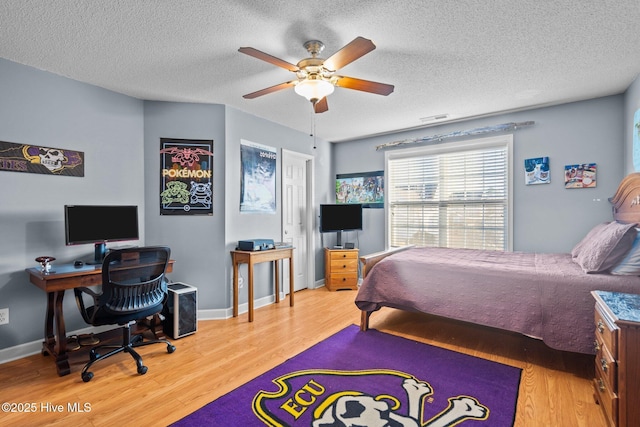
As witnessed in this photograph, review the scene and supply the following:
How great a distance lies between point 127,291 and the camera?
2375mm

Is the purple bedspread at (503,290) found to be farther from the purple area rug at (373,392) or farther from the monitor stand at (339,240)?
the monitor stand at (339,240)

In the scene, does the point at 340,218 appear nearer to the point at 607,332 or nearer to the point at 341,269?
the point at 341,269

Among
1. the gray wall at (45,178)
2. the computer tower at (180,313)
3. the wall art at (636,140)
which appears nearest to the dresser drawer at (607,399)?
the wall art at (636,140)

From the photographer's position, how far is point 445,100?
346 cm

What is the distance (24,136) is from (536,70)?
4.43m

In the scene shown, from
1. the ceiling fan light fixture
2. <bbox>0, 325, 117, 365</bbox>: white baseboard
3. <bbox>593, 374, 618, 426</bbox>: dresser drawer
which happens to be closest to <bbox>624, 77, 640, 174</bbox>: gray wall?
<bbox>593, 374, 618, 426</bbox>: dresser drawer

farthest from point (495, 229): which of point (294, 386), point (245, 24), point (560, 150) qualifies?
point (245, 24)

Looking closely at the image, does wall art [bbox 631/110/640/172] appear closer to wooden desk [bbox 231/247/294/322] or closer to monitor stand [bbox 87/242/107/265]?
wooden desk [bbox 231/247/294/322]

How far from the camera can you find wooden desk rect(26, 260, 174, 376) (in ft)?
7.71

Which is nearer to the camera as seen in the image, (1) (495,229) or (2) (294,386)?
(2) (294,386)

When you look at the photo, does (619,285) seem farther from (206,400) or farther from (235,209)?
(235,209)

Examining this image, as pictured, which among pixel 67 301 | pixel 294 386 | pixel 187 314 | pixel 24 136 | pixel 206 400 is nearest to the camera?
pixel 206 400

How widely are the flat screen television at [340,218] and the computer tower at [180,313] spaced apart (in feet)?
7.53

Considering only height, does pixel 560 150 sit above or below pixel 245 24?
below
